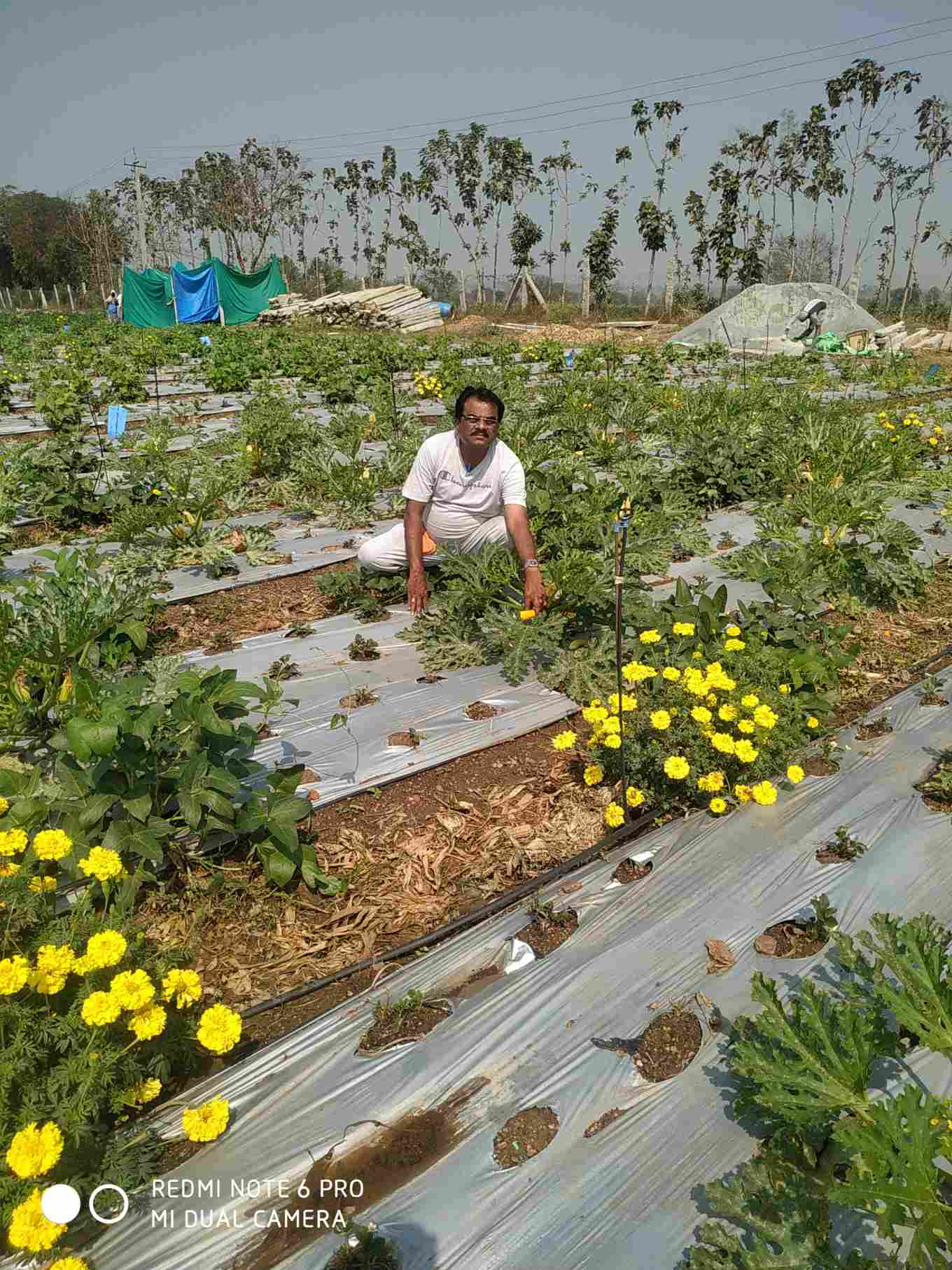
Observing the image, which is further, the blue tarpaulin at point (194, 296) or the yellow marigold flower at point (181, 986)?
the blue tarpaulin at point (194, 296)

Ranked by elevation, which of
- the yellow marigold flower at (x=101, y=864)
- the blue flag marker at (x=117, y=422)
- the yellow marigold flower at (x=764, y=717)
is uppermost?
the blue flag marker at (x=117, y=422)

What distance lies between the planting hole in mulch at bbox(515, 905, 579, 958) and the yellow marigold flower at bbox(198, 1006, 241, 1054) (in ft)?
2.61

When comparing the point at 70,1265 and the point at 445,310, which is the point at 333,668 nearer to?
the point at 70,1265

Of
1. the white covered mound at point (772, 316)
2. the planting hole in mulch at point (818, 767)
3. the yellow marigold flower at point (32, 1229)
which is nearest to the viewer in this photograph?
the yellow marigold flower at point (32, 1229)

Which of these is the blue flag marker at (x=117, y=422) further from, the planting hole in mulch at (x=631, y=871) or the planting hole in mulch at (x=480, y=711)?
the planting hole in mulch at (x=631, y=871)

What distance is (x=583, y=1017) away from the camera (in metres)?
1.78

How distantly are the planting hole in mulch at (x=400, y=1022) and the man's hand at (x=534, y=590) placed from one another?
1826 millimetres

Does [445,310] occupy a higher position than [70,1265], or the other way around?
[445,310]

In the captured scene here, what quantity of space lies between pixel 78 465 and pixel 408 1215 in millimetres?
5269

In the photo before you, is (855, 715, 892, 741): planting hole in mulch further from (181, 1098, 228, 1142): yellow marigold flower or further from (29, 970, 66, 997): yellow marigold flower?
(29, 970, 66, 997): yellow marigold flower

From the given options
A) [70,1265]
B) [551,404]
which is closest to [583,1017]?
[70,1265]

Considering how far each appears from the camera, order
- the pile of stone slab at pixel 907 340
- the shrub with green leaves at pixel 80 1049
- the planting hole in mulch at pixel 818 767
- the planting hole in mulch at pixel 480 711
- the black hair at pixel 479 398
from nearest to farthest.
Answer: the shrub with green leaves at pixel 80 1049 < the planting hole in mulch at pixel 818 767 < the planting hole in mulch at pixel 480 711 < the black hair at pixel 479 398 < the pile of stone slab at pixel 907 340

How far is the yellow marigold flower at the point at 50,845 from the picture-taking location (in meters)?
1.66

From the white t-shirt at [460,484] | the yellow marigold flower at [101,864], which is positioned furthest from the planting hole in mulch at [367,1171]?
the white t-shirt at [460,484]
